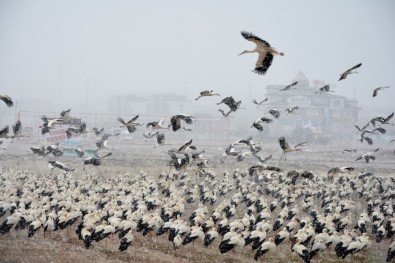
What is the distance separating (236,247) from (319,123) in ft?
179

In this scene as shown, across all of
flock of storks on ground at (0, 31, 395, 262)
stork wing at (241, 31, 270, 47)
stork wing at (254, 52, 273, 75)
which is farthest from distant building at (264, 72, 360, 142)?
stork wing at (241, 31, 270, 47)

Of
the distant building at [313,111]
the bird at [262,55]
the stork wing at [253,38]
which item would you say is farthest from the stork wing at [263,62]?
the distant building at [313,111]

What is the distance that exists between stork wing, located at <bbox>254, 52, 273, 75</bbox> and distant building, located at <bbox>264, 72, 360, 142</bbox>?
54.3 m

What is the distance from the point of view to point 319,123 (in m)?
64.2

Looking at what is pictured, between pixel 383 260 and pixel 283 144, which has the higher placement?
pixel 283 144

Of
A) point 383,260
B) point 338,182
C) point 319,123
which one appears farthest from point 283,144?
point 319,123

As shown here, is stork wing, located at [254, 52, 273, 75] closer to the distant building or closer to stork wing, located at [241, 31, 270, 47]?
stork wing, located at [241, 31, 270, 47]

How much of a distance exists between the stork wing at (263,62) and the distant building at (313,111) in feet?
178

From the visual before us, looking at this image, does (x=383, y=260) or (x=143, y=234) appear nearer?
(x=383, y=260)

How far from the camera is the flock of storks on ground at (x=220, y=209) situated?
39.9ft

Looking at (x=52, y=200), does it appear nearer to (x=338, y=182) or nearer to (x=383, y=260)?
(x=383, y=260)

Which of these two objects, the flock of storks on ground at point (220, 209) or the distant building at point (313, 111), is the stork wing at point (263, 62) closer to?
the flock of storks on ground at point (220, 209)

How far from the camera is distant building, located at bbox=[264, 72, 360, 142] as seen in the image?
62875 mm

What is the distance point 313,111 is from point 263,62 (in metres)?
59.0
